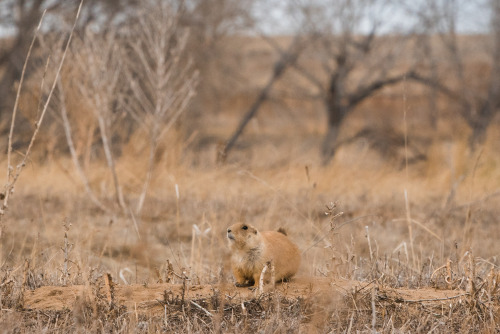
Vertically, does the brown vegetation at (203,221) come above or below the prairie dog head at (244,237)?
below

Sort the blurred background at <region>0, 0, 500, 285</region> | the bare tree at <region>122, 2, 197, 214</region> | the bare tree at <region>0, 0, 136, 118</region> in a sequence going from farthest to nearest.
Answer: the bare tree at <region>0, 0, 136, 118</region>
the bare tree at <region>122, 2, 197, 214</region>
the blurred background at <region>0, 0, 500, 285</region>

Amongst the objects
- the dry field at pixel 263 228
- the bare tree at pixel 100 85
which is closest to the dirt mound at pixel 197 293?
the dry field at pixel 263 228

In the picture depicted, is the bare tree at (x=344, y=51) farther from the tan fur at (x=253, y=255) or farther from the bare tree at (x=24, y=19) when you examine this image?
the tan fur at (x=253, y=255)

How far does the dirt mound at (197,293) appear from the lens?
10.7 feet

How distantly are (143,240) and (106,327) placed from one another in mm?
1080

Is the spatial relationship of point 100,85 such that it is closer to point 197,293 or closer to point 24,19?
point 197,293

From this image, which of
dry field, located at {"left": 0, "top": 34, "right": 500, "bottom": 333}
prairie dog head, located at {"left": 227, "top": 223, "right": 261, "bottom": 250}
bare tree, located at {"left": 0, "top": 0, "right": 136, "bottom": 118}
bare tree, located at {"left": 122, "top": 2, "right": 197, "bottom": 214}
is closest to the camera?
dry field, located at {"left": 0, "top": 34, "right": 500, "bottom": 333}

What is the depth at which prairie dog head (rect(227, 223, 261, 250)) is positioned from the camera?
3.53 metres

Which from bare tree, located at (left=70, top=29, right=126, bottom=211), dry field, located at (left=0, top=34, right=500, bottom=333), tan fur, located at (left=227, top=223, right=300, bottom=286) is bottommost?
dry field, located at (left=0, top=34, right=500, bottom=333)

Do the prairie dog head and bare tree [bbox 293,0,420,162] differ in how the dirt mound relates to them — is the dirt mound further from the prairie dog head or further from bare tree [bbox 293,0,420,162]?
bare tree [bbox 293,0,420,162]

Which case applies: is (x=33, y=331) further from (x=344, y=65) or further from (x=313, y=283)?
(x=344, y=65)

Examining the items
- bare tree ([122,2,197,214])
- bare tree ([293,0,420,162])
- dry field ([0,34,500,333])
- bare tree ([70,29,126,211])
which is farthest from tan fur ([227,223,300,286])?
bare tree ([293,0,420,162])

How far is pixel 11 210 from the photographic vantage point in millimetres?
7098

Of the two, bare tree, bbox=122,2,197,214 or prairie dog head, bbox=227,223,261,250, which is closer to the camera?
prairie dog head, bbox=227,223,261,250
